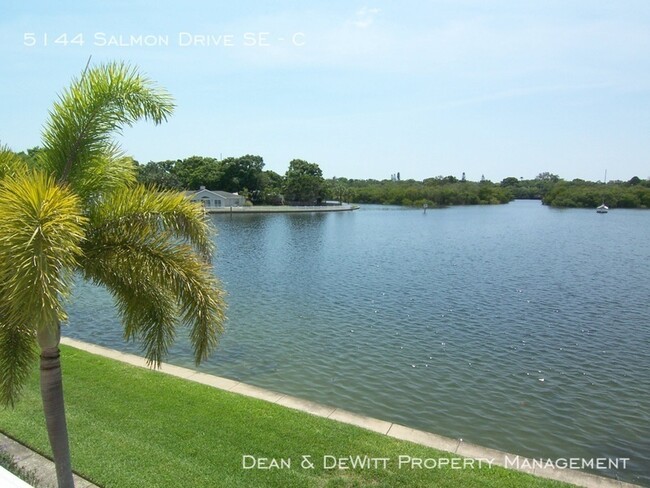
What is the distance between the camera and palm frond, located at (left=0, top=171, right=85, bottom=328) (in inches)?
135

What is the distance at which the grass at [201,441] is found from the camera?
634cm

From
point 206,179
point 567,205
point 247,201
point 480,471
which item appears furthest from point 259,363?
point 567,205

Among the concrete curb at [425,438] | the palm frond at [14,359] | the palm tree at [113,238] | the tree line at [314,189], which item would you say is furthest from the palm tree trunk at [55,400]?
the tree line at [314,189]

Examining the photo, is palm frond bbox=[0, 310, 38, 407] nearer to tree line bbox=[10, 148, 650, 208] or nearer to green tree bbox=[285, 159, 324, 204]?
tree line bbox=[10, 148, 650, 208]

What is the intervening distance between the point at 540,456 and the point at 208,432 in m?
5.94

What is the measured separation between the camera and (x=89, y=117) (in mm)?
5035

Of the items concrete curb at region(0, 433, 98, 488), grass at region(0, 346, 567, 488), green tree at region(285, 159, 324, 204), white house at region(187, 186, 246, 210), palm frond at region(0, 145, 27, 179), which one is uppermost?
green tree at region(285, 159, 324, 204)

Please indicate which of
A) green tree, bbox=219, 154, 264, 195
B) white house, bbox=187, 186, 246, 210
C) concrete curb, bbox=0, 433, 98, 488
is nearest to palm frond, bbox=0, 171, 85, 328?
concrete curb, bbox=0, 433, 98, 488

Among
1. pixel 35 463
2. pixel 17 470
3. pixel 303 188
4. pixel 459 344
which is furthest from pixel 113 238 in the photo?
pixel 303 188

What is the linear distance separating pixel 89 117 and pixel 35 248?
208cm

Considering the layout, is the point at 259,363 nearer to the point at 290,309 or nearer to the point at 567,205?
the point at 290,309

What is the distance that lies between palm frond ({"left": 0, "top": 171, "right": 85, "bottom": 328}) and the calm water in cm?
800

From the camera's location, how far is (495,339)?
15469 mm

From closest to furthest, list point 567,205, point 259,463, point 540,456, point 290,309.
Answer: point 259,463 → point 540,456 → point 290,309 → point 567,205
